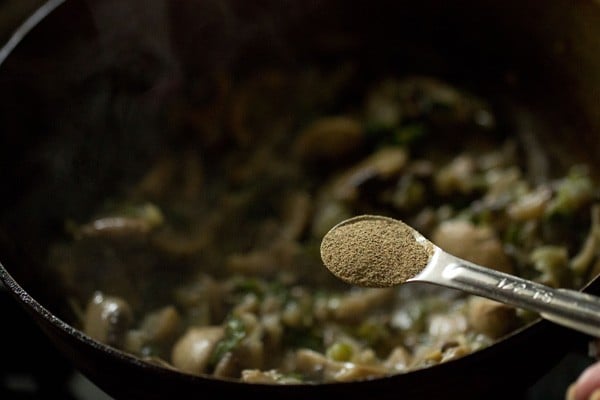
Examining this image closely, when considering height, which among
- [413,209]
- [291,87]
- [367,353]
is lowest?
[367,353]

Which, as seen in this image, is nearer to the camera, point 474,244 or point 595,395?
point 595,395

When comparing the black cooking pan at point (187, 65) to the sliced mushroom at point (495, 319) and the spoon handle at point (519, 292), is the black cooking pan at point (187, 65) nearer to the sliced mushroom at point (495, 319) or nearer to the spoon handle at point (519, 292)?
the sliced mushroom at point (495, 319)

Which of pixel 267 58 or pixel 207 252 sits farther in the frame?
pixel 267 58

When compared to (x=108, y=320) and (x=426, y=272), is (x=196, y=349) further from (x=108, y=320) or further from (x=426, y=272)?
(x=426, y=272)

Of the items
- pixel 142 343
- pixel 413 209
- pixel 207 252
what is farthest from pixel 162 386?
pixel 413 209

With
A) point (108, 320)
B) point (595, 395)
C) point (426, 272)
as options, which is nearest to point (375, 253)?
point (426, 272)

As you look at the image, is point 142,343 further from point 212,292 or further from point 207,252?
point 207,252

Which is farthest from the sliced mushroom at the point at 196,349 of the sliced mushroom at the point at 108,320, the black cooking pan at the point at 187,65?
the black cooking pan at the point at 187,65
